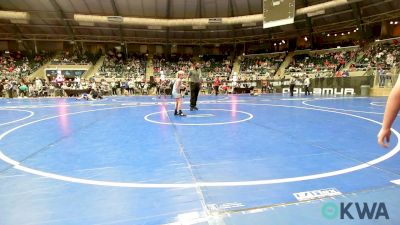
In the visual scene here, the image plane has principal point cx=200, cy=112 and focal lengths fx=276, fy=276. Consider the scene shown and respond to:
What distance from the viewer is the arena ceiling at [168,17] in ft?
96.6

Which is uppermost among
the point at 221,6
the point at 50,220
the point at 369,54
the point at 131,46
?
the point at 221,6

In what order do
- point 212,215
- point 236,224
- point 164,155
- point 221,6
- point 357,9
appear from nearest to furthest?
point 236,224, point 212,215, point 164,155, point 357,9, point 221,6

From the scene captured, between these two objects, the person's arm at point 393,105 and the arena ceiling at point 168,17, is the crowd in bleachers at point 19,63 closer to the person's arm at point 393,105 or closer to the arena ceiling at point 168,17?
the arena ceiling at point 168,17

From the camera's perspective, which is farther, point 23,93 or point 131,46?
point 131,46

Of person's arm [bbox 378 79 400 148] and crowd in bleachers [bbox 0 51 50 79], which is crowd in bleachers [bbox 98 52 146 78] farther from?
person's arm [bbox 378 79 400 148]

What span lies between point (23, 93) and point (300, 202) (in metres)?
26.9

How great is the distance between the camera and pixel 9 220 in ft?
7.82

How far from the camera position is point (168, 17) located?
33656mm

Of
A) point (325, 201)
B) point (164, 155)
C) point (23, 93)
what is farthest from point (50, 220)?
point (23, 93)

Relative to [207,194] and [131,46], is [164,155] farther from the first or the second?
[131,46]

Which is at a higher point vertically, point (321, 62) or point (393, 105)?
point (321, 62)

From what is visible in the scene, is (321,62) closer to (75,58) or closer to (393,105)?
(75,58)

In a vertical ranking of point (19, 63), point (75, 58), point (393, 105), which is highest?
point (75, 58)

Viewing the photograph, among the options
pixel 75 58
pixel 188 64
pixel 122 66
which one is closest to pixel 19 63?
pixel 75 58
